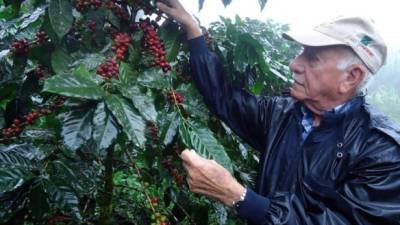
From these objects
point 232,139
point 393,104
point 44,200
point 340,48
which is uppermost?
point 340,48

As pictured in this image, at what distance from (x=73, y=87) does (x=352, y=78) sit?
0.91m

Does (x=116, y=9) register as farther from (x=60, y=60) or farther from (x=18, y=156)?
(x=18, y=156)

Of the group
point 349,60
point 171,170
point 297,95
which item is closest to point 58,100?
point 171,170

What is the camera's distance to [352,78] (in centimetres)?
138

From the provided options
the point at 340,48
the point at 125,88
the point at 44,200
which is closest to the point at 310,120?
the point at 340,48

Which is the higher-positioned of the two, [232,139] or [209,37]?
[209,37]

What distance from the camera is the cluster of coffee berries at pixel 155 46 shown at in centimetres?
117


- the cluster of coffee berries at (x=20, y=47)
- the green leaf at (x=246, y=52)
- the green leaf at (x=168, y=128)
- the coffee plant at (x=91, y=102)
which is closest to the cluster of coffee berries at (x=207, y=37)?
the coffee plant at (x=91, y=102)

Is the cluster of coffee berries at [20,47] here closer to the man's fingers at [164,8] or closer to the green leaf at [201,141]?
the man's fingers at [164,8]

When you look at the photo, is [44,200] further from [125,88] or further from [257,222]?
[257,222]

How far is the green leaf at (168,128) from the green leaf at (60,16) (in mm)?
340

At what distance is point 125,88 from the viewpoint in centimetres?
95

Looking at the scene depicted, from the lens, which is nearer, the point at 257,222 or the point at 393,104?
the point at 257,222

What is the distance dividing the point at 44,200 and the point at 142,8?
0.63 m
